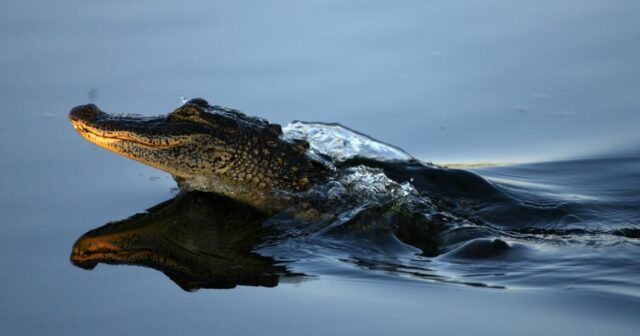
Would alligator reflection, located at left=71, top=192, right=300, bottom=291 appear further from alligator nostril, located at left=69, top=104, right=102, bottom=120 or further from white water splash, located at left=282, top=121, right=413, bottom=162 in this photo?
white water splash, located at left=282, top=121, right=413, bottom=162

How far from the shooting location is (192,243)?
8000 millimetres

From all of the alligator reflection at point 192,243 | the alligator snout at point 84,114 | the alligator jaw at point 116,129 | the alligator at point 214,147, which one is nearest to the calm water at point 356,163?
the alligator reflection at point 192,243

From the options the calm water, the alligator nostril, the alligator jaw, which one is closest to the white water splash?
the calm water

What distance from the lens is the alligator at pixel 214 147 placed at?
860cm

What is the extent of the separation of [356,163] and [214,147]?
5.24 feet

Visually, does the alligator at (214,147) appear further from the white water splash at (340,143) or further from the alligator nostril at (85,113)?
the white water splash at (340,143)

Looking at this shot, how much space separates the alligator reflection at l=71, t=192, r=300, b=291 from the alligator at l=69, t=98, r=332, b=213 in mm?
211

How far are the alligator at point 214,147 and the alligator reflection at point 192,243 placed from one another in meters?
0.21

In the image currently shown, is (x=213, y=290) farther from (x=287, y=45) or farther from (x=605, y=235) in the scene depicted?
(x=287, y=45)

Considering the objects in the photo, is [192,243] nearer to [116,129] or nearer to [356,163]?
[116,129]

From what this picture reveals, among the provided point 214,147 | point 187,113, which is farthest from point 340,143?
point 187,113

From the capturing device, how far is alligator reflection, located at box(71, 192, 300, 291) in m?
7.38

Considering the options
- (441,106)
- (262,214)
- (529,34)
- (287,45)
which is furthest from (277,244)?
(529,34)

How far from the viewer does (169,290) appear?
7.09 meters
